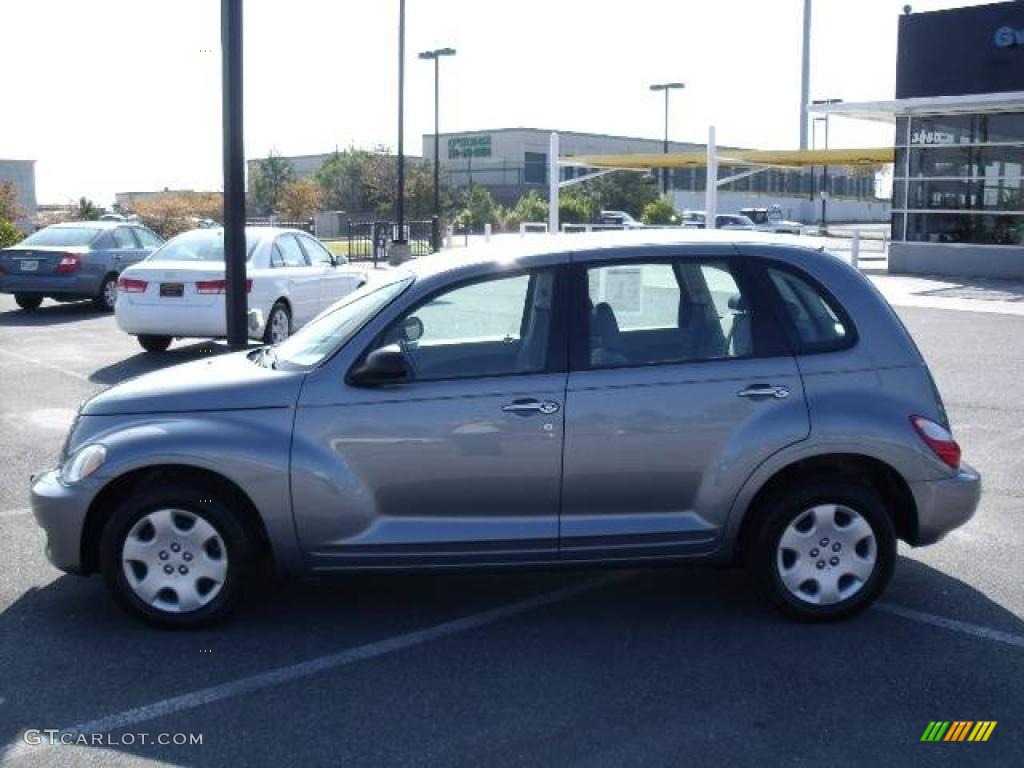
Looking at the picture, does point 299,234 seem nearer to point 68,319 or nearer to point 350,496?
point 68,319

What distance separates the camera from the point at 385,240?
37.6 meters

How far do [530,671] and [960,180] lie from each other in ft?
85.5

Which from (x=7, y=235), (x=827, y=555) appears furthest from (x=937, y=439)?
(x=7, y=235)

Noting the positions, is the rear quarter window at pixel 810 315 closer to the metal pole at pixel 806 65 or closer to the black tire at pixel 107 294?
the black tire at pixel 107 294

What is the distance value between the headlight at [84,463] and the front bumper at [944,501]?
11.8 feet

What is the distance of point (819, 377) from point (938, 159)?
25.3 meters

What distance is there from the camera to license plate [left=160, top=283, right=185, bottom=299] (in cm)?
1378

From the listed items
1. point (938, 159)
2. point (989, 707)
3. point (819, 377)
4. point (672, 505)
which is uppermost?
point (938, 159)

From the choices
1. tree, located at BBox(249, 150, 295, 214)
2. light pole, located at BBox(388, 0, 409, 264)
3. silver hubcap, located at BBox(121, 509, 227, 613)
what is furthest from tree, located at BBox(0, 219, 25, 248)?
tree, located at BBox(249, 150, 295, 214)

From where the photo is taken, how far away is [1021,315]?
19953 mm

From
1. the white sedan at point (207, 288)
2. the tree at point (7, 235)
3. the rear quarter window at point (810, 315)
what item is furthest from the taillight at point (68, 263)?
the rear quarter window at point (810, 315)

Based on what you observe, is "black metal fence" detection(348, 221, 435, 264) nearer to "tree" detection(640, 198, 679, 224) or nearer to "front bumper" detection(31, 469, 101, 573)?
"tree" detection(640, 198, 679, 224)

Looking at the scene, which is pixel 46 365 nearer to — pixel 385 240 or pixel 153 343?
pixel 153 343

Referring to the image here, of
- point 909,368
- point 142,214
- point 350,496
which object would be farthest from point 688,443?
point 142,214
